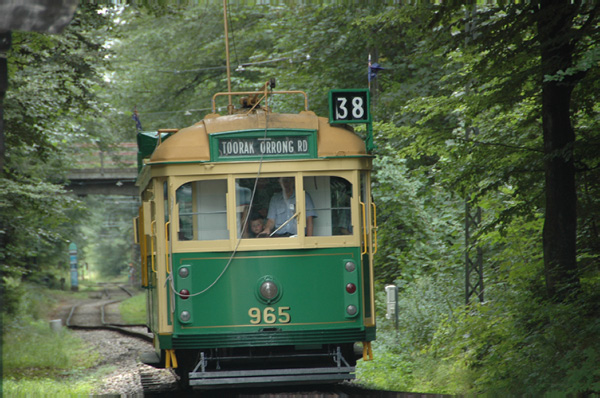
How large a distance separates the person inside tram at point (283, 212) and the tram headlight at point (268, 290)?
20.8 inches

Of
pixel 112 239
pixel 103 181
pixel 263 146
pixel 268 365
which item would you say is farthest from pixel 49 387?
pixel 112 239

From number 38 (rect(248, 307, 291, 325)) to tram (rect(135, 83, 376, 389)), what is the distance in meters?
0.01

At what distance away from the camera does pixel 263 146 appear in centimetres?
918

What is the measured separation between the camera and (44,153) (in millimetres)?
15906

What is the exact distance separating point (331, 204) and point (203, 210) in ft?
4.58

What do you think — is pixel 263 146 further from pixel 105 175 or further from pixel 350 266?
pixel 105 175

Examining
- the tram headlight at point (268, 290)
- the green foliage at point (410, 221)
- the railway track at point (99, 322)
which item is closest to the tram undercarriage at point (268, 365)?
the tram headlight at point (268, 290)

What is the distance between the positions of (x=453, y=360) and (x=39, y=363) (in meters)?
8.57

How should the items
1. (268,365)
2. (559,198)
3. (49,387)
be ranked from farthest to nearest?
(49,387), (559,198), (268,365)

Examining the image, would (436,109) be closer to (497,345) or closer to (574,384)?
(497,345)

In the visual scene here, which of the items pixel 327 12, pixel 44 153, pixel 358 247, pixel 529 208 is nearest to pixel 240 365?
pixel 358 247

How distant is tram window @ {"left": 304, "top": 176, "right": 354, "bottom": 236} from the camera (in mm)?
9211

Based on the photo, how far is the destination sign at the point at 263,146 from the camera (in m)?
9.14

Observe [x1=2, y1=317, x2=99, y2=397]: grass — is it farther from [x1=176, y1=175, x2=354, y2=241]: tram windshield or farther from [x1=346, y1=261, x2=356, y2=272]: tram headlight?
[x1=346, y1=261, x2=356, y2=272]: tram headlight
